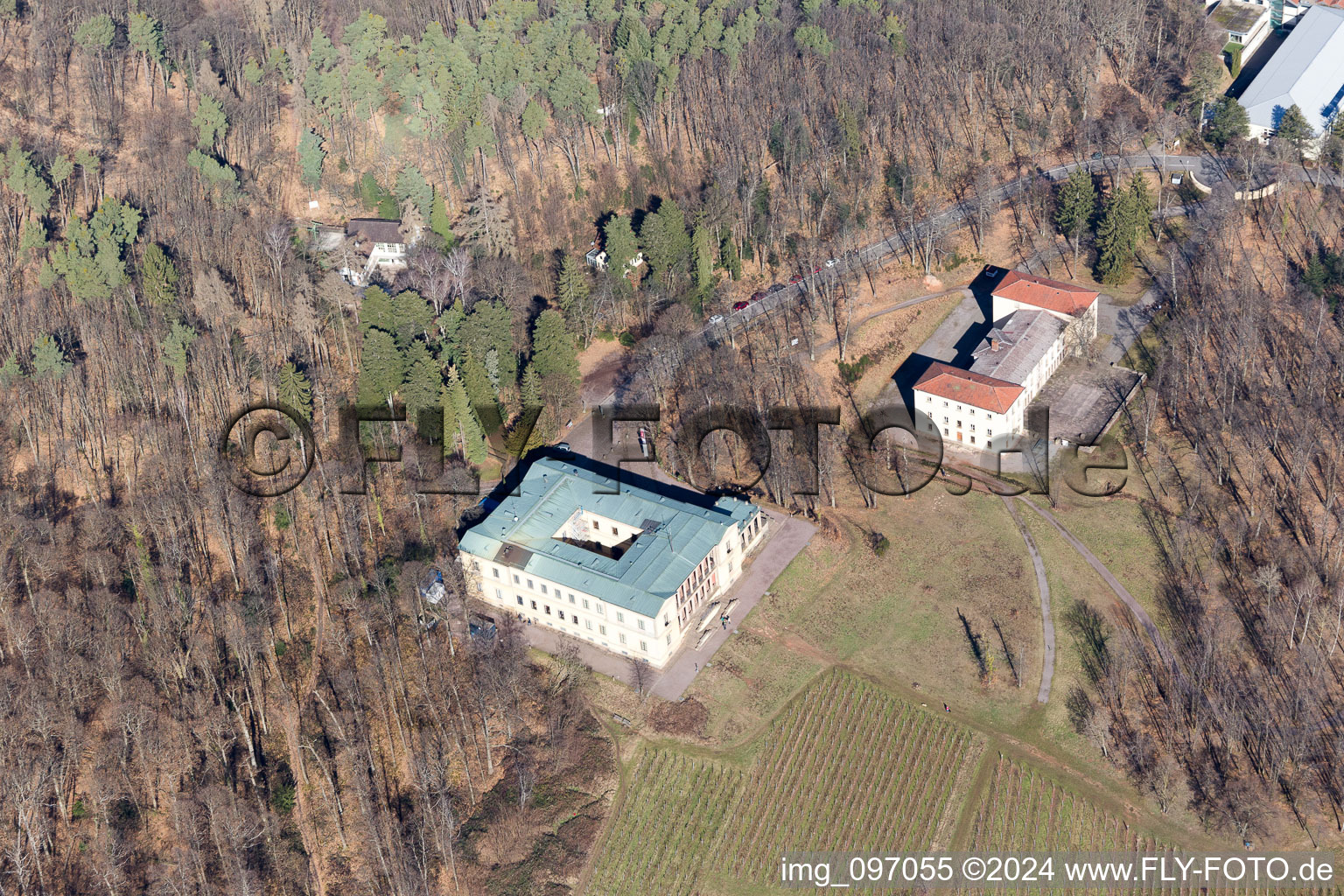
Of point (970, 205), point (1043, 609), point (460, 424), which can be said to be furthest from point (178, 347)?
point (970, 205)

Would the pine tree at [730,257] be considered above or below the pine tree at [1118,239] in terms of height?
below

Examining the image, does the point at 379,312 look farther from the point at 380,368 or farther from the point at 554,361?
the point at 554,361

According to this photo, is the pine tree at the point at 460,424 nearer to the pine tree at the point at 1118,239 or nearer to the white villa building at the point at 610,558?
the white villa building at the point at 610,558

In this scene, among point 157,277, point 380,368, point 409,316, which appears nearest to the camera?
point 380,368

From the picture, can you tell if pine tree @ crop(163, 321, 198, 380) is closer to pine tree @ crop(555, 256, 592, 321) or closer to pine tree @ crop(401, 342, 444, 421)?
pine tree @ crop(401, 342, 444, 421)

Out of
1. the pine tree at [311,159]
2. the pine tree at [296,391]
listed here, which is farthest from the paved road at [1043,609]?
the pine tree at [311,159]

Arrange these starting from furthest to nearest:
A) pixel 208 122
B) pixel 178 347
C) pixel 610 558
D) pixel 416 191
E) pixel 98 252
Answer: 1. pixel 208 122
2. pixel 416 191
3. pixel 98 252
4. pixel 178 347
5. pixel 610 558

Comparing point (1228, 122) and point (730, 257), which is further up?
point (1228, 122)
